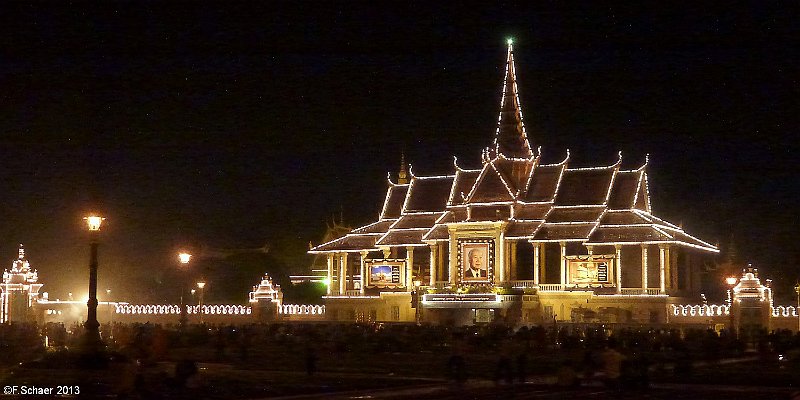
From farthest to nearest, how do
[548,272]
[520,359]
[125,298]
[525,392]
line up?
[125,298]
[548,272]
[520,359]
[525,392]

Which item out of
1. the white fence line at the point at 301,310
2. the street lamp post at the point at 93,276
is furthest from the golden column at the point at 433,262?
the street lamp post at the point at 93,276

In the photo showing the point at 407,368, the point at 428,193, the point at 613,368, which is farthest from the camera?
the point at 428,193

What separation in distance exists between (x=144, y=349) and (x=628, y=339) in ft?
63.7

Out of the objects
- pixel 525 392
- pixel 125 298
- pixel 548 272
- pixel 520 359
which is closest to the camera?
pixel 525 392

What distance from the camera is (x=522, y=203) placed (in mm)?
81875

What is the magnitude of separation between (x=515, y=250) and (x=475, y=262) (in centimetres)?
264

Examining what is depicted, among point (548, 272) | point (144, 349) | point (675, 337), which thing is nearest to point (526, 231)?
point (548, 272)

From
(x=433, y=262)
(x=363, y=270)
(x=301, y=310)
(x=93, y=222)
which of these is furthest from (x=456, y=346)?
(x=363, y=270)

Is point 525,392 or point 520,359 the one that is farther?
point 520,359

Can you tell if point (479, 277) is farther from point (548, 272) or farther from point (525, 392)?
point (525, 392)

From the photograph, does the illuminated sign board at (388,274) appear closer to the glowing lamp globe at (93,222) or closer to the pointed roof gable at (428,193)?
the pointed roof gable at (428,193)

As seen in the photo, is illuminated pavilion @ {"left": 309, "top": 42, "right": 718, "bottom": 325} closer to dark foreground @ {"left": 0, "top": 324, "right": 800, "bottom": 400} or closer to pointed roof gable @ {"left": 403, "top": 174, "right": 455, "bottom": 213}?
pointed roof gable @ {"left": 403, "top": 174, "right": 455, "bottom": 213}

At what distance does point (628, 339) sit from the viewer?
165 feet

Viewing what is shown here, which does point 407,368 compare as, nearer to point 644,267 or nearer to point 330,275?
point 644,267
